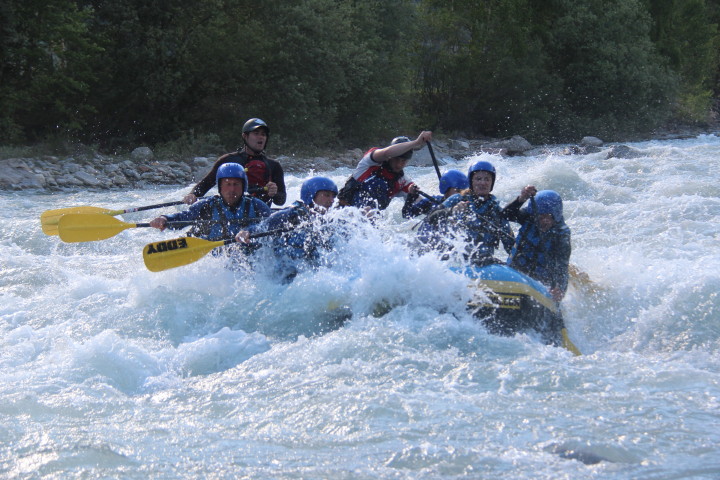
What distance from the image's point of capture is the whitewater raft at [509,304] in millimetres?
5344

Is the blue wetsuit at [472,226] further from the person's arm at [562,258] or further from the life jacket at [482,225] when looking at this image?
the person's arm at [562,258]

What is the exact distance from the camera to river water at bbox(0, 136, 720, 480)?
369 cm

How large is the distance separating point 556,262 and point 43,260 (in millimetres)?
5500

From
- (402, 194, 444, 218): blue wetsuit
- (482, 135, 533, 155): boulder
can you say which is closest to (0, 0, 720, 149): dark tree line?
(482, 135, 533, 155): boulder

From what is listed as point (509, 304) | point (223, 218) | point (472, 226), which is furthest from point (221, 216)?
point (509, 304)

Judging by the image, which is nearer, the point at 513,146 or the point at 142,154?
the point at 142,154

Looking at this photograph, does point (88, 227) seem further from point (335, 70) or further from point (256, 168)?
point (335, 70)

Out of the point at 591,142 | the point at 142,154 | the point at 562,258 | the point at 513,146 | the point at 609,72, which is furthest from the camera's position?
the point at 609,72

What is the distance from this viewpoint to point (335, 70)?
21.1 meters

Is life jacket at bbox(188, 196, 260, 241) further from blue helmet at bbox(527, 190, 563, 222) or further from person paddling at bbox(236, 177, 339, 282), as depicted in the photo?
blue helmet at bbox(527, 190, 563, 222)

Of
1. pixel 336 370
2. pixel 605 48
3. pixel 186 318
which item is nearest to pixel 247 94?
pixel 605 48

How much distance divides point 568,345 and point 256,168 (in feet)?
11.1

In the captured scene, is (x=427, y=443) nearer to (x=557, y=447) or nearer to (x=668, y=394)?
(x=557, y=447)

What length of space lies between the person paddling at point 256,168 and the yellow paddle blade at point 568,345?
2.90 metres
